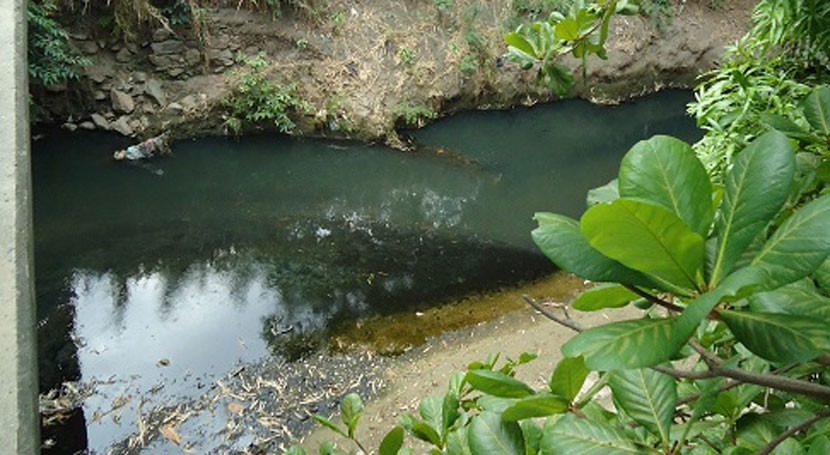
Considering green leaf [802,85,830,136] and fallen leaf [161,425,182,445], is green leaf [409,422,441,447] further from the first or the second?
fallen leaf [161,425,182,445]

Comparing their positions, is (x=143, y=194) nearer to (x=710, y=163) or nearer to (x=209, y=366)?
(x=209, y=366)

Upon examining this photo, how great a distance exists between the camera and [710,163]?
2387 millimetres

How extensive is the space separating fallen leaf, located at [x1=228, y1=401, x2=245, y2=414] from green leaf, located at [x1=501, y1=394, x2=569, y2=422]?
10.4 feet

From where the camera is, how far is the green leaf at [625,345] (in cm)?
44

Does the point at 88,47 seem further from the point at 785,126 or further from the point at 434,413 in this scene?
the point at 785,126

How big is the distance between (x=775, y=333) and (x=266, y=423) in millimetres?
3310

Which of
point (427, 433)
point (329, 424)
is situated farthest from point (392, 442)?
point (329, 424)

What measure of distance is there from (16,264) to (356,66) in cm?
666

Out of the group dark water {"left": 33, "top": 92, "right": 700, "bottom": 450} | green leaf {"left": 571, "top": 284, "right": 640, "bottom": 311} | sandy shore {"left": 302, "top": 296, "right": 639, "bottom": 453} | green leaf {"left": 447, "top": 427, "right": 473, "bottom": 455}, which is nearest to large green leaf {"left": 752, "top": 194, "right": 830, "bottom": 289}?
green leaf {"left": 571, "top": 284, "right": 640, "bottom": 311}

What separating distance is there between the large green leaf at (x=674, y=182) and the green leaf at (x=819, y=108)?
39 centimetres

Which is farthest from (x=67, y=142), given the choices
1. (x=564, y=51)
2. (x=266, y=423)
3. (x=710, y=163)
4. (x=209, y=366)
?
(x=564, y=51)

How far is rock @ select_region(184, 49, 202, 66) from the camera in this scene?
7066 millimetres

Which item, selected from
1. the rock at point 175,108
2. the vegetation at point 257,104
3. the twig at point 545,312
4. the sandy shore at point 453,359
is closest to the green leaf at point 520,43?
the twig at point 545,312

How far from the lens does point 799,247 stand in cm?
44
